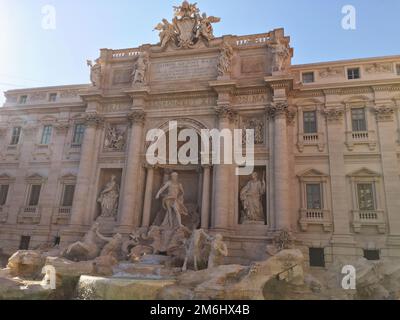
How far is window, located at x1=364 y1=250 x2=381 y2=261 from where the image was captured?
55.7 ft

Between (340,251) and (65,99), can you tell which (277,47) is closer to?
(340,251)

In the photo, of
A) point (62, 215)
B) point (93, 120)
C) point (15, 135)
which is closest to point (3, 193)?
point (15, 135)

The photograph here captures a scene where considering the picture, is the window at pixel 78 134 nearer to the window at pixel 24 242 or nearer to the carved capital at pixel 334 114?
the window at pixel 24 242

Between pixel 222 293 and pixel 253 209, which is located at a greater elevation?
pixel 253 209

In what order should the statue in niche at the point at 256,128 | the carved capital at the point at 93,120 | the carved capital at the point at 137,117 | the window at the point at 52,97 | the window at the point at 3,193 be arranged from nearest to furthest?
the statue in niche at the point at 256,128, the carved capital at the point at 137,117, the carved capital at the point at 93,120, the window at the point at 3,193, the window at the point at 52,97

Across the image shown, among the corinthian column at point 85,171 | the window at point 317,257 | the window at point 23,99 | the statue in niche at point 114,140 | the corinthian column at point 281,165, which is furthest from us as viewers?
the window at point 23,99

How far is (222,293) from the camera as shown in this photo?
11.0m

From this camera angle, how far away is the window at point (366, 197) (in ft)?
59.0

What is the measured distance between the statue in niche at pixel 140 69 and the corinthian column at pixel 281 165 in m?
8.69

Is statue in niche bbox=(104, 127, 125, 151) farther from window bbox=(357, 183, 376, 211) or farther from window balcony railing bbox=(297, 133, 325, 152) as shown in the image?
window bbox=(357, 183, 376, 211)

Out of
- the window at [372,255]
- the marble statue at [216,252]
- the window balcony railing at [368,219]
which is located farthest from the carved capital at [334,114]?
the marble statue at [216,252]
